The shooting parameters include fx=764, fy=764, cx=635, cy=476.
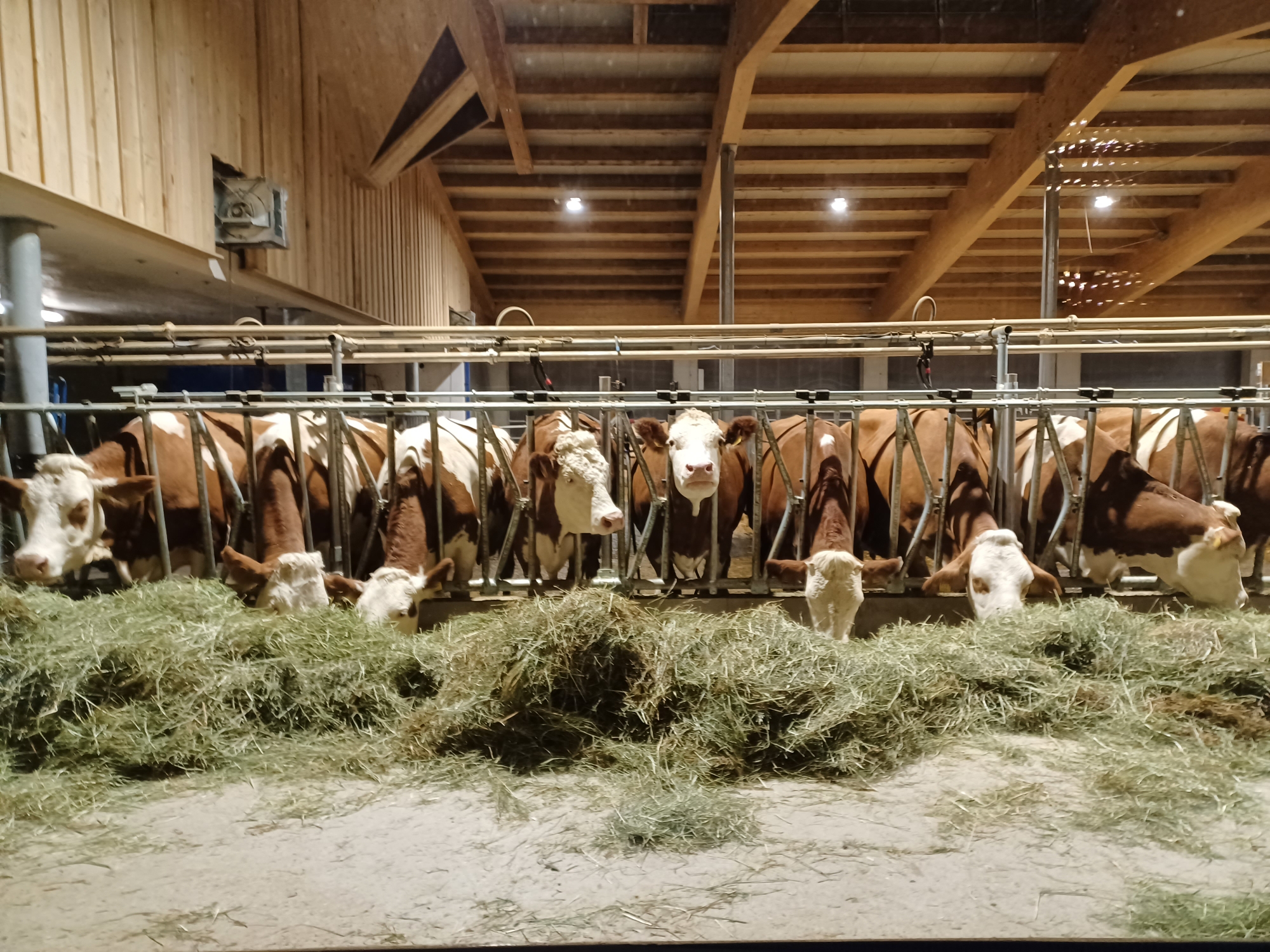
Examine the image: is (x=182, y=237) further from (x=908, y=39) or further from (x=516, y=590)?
(x=908, y=39)

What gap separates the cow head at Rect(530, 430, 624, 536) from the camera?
3.85m

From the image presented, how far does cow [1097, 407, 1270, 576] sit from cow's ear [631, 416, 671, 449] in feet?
9.06

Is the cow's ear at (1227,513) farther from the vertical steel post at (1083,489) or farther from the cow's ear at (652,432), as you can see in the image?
the cow's ear at (652,432)

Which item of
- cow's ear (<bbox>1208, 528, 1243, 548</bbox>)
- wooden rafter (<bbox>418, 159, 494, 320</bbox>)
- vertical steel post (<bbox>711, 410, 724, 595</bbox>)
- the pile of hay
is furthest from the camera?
wooden rafter (<bbox>418, 159, 494, 320</bbox>)

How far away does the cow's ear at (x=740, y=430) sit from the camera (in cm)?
410

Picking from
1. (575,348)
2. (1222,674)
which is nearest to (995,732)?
(1222,674)

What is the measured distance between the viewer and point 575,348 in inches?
206

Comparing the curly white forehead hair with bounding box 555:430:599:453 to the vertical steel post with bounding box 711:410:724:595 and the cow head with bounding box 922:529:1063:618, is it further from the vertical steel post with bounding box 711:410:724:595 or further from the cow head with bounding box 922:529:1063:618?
the cow head with bounding box 922:529:1063:618

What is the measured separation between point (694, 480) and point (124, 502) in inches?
107

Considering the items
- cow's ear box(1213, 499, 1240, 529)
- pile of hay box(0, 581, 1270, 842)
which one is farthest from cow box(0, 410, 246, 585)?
cow's ear box(1213, 499, 1240, 529)

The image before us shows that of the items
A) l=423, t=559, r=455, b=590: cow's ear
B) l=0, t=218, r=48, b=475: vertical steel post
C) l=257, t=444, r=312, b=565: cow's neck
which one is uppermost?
l=0, t=218, r=48, b=475: vertical steel post

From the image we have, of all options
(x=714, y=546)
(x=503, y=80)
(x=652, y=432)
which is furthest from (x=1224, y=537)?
(x=503, y=80)

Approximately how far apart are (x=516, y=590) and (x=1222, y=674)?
9.99 feet

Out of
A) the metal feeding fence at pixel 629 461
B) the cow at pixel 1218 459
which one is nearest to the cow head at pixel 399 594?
the metal feeding fence at pixel 629 461
